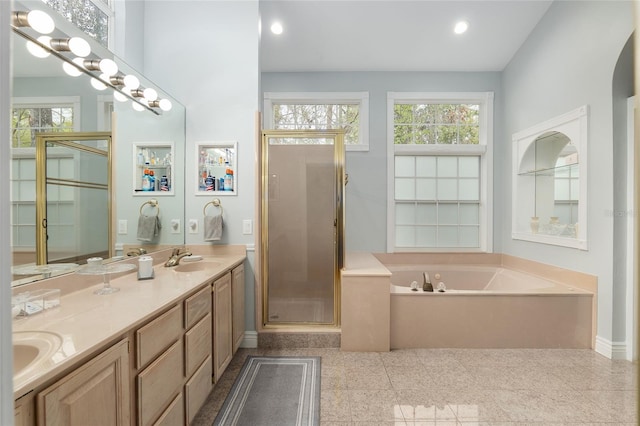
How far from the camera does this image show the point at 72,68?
5.33ft


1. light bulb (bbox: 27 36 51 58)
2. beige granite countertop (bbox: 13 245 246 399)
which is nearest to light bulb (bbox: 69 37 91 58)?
light bulb (bbox: 27 36 51 58)

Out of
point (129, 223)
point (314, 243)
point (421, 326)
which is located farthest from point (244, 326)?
point (421, 326)

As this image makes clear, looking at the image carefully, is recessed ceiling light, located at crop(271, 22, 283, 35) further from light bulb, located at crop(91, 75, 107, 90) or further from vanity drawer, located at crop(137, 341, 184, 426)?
vanity drawer, located at crop(137, 341, 184, 426)

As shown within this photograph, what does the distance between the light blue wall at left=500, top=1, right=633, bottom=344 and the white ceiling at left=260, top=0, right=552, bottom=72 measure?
37 centimetres

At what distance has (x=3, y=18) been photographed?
410 mm

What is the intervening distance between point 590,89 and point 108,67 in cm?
373

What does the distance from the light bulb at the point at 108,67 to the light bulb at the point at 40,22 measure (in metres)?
0.29

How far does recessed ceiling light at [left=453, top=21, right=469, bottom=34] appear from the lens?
320cm

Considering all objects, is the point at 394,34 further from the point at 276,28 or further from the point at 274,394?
the point at 274,394

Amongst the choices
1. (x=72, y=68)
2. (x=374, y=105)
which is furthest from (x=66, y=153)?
(x=374, y=105)

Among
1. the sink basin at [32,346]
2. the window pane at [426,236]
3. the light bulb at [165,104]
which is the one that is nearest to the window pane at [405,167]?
the window pane at [426,236]

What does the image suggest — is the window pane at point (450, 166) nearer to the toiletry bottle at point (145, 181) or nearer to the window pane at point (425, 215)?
the window pane at point (425, 215)

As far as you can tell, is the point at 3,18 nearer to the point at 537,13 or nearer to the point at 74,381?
the point at 74,381

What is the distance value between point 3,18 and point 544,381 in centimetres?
307
